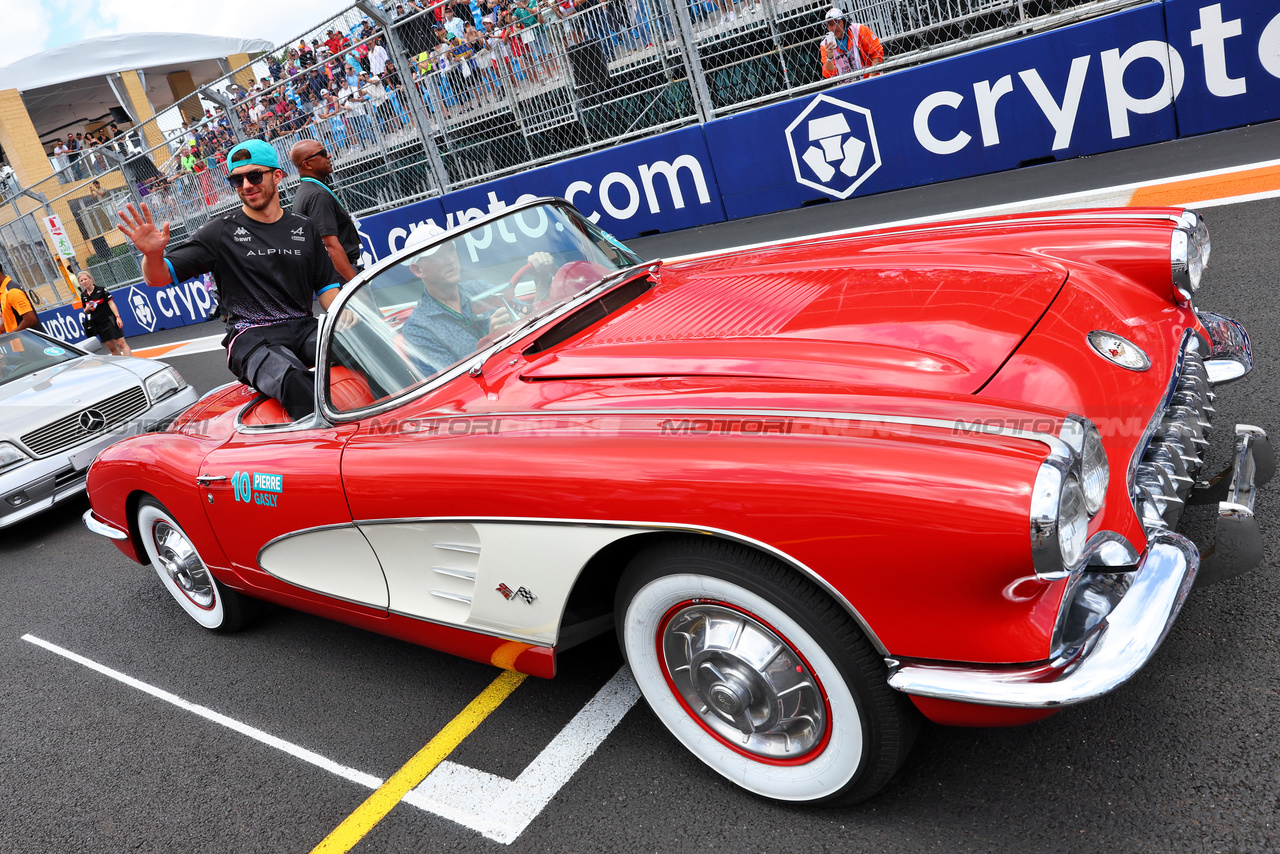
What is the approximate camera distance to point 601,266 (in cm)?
308

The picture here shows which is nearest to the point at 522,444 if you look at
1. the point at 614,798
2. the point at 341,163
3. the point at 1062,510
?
the point at 614,798

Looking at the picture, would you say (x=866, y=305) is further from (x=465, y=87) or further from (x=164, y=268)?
(x=465, y=87)

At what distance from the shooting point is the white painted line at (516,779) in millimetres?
2268

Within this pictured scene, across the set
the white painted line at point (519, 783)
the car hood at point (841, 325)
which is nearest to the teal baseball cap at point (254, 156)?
the car hood at point (841, 325)

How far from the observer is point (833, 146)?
793 cm

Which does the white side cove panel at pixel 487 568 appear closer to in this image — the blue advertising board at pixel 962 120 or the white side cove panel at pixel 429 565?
the white side cove panel at pixel 429 565

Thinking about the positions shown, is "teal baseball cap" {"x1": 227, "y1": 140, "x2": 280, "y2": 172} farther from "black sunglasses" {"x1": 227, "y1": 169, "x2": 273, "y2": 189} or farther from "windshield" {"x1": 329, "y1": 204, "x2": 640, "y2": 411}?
"windshield" {"x1": 329, "y1": 204, "x2": 640, "y2": 411}

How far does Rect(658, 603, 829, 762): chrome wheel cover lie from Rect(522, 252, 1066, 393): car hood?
2.02 ft

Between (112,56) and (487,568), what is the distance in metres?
33.8

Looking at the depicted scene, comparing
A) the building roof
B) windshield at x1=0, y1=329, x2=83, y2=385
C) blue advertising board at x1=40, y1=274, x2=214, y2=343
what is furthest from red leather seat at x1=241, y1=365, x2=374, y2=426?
the building roof

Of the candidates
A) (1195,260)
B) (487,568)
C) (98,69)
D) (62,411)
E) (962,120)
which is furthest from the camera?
(98,69)

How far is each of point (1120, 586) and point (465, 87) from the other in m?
9.96

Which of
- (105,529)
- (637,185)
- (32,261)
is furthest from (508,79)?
(32,261)

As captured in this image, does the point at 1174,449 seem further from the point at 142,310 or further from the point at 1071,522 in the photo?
the point at 142,310
